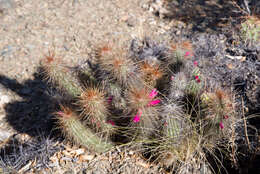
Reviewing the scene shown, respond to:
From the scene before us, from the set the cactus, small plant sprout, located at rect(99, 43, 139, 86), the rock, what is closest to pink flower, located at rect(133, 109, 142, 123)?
small plant sprout, located at rect(99, 43, 139, 86)

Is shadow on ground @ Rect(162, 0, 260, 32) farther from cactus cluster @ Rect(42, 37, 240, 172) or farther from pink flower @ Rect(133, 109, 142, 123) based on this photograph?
pink flower @ Rect(133, 109, 142, 123)

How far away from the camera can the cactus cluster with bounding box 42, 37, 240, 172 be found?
2.05 metres

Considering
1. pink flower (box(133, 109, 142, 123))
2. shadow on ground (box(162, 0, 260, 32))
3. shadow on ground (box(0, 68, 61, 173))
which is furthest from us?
shadow on ground (box(162, 0, 260, 32))

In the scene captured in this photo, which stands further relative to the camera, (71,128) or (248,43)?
(248,43)

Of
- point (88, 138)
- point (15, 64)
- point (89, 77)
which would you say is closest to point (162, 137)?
point (88, 138)

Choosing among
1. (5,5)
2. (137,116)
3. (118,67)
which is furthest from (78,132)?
(5,5)

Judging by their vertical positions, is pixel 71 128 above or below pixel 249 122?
above

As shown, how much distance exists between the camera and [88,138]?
221cm

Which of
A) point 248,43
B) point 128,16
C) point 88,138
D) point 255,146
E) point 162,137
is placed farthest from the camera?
point 128,16

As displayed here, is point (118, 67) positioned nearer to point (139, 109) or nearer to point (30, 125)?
point (139, 109)

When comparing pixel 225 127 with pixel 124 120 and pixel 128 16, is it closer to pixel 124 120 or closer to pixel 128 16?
pixel 124 120

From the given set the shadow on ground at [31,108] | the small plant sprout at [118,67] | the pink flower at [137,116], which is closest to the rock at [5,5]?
the shadow on ground at [31,108]

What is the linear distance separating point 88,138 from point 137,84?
64 centimetres

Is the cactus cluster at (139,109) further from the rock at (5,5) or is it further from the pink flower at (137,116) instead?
the rock at (5,5)
